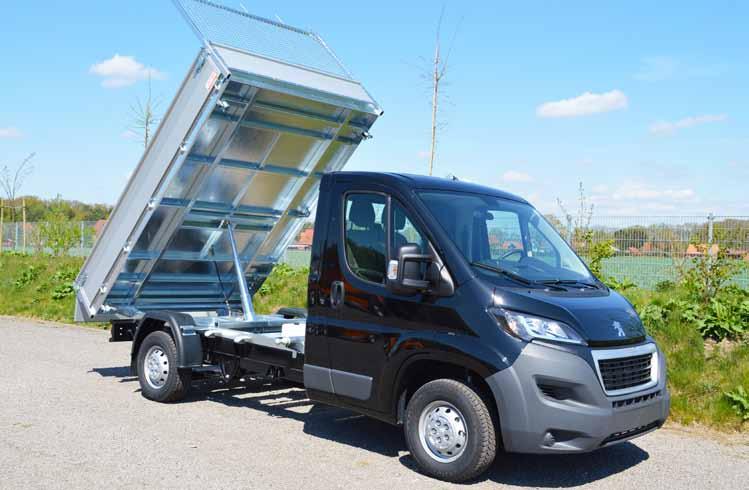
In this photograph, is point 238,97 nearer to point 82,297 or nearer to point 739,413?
point 82,297

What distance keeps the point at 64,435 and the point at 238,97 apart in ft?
11.2

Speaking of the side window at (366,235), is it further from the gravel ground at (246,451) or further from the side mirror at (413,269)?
the gravel ground at (246,451)

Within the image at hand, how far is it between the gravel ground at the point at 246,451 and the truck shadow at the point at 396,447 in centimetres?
1

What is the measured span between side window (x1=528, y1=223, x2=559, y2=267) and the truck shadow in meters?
1.64

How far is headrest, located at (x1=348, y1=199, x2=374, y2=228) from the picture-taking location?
21.4 ft

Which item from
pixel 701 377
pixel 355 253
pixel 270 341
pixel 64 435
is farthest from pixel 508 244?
pixel 64 435

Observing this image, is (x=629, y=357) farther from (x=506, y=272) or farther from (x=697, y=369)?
(x=697, y=369)

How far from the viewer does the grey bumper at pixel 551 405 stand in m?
5.34

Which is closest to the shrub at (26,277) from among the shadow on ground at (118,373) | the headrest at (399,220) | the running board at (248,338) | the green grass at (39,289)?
the green grass at (39,289)

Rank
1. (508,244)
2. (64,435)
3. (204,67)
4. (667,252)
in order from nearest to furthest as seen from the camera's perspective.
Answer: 1. (508,244)
2. (64,435)
3. (204,67)
4. (667,252)

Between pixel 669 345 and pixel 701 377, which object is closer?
pixel 701 377

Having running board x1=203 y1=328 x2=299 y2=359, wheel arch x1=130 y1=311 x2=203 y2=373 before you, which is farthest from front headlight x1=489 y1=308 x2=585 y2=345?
wheel arch x1=130 y1=311 x2=203 y2=373

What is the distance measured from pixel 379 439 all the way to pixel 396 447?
0.34 meters

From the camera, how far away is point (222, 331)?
8.03 m
